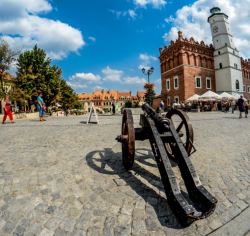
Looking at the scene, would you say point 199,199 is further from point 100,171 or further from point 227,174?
point 100,171

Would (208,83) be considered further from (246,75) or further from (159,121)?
(159,121)

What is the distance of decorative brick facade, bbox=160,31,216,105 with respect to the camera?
3900 centimetres

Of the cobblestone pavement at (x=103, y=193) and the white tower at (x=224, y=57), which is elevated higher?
the white tower at (x=224, y=57)

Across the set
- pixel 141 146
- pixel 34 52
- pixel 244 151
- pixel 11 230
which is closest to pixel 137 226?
pixel 11 230

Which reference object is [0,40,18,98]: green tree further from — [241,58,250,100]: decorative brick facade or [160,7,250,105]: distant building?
[241,58,250,100]: decorative brick facade

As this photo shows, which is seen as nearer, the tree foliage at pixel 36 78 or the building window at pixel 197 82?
the tree foliage at pixel 36 78

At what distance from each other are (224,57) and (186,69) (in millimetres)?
10087

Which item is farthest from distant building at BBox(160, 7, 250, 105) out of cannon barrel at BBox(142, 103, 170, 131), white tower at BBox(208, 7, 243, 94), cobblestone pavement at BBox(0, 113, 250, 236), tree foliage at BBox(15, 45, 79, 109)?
cannon barrel at BBox(142, 103, 170, 131)

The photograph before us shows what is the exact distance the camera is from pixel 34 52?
106 feet

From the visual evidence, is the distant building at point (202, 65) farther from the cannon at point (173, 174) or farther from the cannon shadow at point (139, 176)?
the cannon at point (173, 174)

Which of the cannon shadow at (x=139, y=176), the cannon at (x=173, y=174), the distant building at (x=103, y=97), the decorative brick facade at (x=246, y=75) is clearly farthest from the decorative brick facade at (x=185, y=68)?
the distant building at (x=103, y=97)

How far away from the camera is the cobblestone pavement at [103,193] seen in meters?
2.52

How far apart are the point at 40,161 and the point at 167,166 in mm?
3054

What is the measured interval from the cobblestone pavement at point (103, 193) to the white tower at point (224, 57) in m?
42.1
